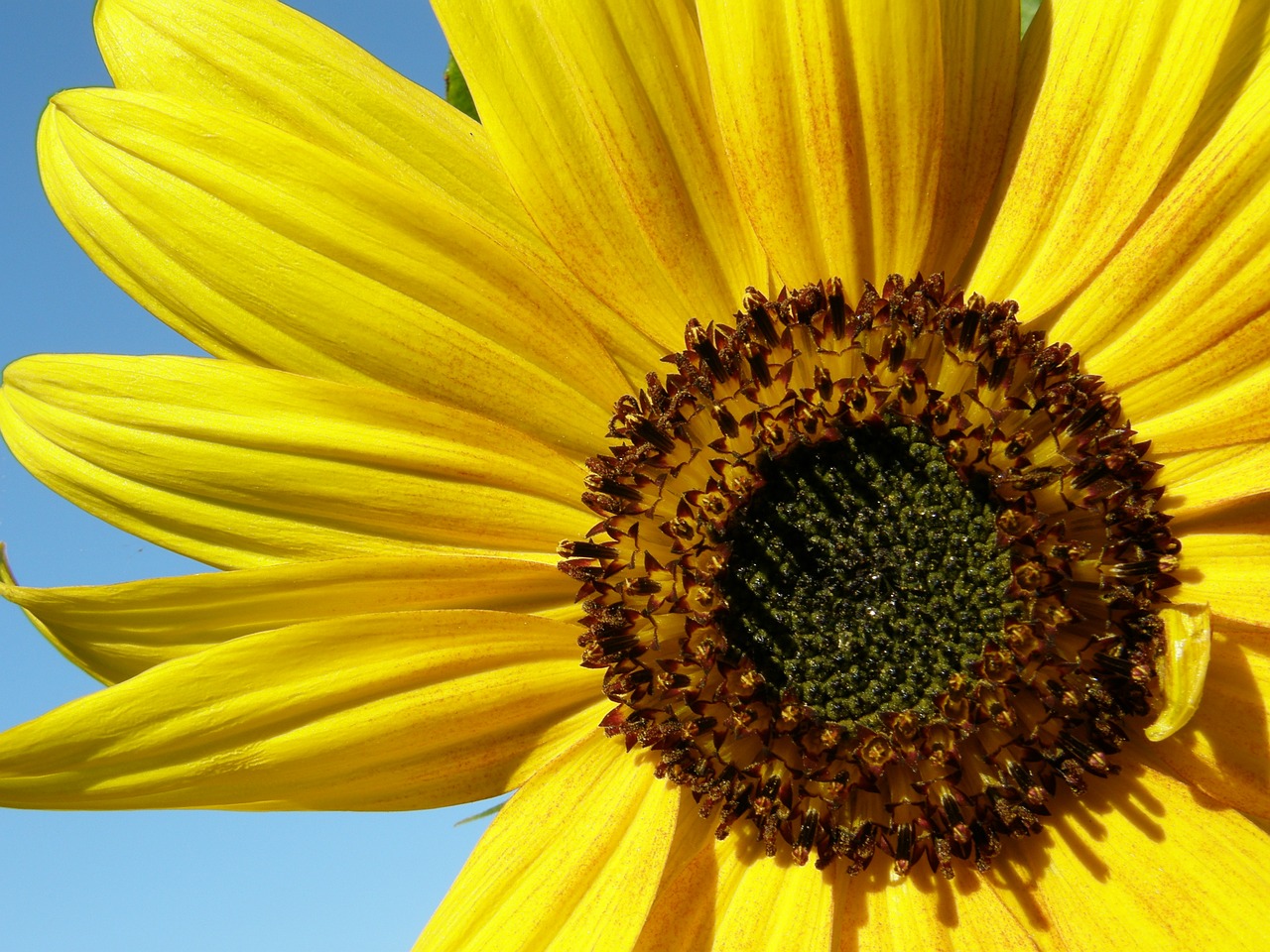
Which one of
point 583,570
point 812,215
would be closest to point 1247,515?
point 812,215

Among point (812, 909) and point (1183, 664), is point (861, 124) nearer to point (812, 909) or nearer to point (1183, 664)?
point (1183, 664)

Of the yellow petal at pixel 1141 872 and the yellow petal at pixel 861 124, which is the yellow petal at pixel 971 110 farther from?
the yellow petal at pixel 1141 872

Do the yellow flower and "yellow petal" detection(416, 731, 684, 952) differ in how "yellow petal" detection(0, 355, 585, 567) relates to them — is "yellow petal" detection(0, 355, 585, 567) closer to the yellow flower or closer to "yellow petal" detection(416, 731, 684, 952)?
the yellow flower

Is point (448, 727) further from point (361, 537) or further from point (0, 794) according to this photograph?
point (0, 794)

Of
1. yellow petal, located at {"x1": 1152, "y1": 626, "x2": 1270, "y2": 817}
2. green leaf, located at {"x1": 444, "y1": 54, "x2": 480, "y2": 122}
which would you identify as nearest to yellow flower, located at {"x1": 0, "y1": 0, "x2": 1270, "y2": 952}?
yellow petal, located at {"x1": 1152, "y1": 626, "x2": 1270, "y2": 817}

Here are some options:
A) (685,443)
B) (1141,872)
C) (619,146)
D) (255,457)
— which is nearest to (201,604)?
(255,457)
